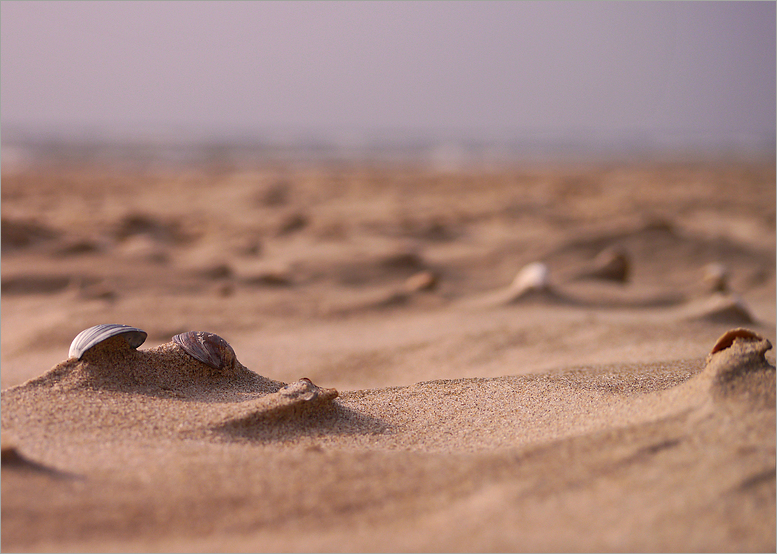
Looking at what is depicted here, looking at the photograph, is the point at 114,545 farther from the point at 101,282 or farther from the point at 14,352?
the point at 101,282

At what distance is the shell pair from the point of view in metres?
1.61

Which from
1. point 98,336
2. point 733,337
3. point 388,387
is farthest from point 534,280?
point 98,336

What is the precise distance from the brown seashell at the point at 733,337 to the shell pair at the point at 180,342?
1.29 meters

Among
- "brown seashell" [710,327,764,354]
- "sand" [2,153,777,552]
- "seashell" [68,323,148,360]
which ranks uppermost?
"seashell" [68,323,148,360]

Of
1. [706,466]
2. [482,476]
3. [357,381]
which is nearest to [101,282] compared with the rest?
[357,381]

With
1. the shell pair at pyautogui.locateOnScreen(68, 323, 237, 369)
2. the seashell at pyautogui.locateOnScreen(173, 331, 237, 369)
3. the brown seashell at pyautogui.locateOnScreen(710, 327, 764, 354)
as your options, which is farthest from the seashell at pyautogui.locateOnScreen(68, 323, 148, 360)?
the brown seashell at pyautogui.locateOnScreen(710, 327, 764, 354)

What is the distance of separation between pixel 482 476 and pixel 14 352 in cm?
223

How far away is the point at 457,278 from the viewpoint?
4004 mm

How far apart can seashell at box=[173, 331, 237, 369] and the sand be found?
23 millimetres

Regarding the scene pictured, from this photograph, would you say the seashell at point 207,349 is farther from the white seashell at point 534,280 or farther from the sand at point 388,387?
the white seashell at point 534,280

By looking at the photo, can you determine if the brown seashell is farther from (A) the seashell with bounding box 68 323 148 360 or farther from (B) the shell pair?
(A) the seashell with bounding box 68 323 148 360

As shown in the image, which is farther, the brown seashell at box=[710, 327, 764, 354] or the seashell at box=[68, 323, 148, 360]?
the seashell at box=[68, 323, 148, 360]

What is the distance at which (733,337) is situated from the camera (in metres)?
1.48

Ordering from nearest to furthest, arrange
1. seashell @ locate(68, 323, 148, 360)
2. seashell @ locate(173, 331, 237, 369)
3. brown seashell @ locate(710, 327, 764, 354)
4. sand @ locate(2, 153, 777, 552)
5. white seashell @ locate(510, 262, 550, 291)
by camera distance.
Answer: sand @ locate(2, 153, 777, 552) < brown seashell @ locate(710, 327, 764, 354) < seashell @ locate(68, 323, 148, 360) < seashell @ locate(173, 331, 237, 369) < white seashell @ locate(510, 262, 550, 291)
